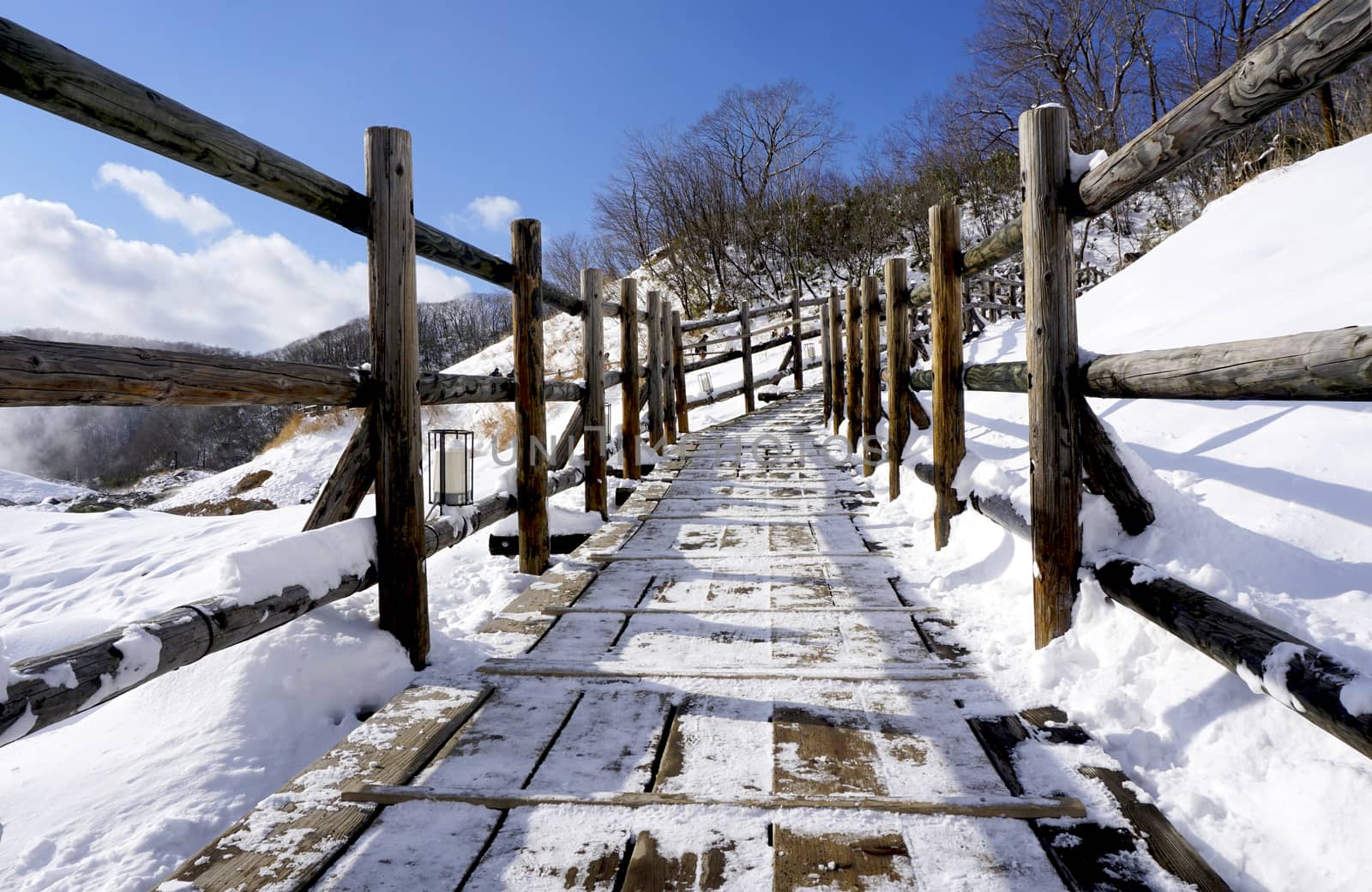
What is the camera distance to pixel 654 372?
7.45 m

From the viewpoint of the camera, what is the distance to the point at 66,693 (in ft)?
4.07

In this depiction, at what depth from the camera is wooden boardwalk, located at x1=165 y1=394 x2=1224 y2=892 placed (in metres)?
1.26

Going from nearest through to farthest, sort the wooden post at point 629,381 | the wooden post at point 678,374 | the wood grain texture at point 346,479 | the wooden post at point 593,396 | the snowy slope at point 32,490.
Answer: the wood grain texture at point 346,479 → the wooden post at point 593,396 → the wooden post at point 629,381 → the wooden post at point 678,374 → the snowy slope at point 32,490

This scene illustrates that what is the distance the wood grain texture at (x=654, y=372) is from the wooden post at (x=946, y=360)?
13.9ft

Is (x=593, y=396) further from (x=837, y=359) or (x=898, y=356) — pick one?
(x=837, y=359)

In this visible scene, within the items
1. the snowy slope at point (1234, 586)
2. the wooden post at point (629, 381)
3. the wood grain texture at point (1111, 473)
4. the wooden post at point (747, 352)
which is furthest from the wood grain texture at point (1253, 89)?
the wooden post at point (747, 352)

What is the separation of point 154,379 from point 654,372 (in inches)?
240

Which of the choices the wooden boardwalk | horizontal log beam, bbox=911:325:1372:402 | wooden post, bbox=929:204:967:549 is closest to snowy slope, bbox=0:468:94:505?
the wooden boardwalk

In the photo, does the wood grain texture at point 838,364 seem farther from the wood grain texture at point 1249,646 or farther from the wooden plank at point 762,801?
the wooden plank at point 762,801

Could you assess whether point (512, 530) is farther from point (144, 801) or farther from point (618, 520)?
point (144, 801)

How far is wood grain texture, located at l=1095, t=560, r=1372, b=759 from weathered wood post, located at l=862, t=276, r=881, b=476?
393 centimetres

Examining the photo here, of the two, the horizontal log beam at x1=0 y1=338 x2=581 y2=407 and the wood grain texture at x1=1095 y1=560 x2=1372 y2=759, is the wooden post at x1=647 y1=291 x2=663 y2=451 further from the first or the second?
the wood grain texture at x1=1095 y1=560 x2=1372 y2=759

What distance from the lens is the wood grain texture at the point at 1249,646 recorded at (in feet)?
3.89

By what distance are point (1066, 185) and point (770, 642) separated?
5.44 ft
